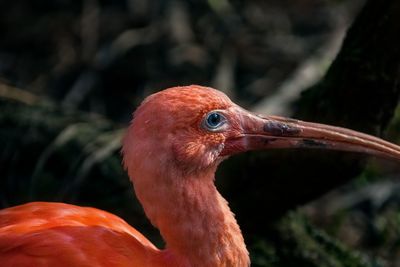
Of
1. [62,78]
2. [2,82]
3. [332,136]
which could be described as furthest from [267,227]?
[62,78]

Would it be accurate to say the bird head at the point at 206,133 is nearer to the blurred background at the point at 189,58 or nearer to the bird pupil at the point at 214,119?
the bird pupil at the point at 214,119

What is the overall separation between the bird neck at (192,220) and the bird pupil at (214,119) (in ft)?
0.73

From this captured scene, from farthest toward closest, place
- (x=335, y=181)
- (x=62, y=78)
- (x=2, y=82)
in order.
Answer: (x=62, y=78) < (x=2, y=82) < (x=335, y=181)

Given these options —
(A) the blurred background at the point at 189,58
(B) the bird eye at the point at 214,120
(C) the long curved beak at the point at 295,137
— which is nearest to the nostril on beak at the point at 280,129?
(C) the long curved beak at the point at 295,137

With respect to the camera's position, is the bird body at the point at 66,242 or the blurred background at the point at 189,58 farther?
the blurred background at the point at 189,58

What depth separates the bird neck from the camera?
4406 millimetres

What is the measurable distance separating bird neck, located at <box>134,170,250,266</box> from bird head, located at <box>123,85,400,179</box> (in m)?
0.09

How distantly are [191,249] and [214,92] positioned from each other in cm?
72

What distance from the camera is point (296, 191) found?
5863mm

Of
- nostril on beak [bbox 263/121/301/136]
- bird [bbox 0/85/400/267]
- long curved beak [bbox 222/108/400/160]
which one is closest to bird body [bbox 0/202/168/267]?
bird [bbox 0/85/400/267]

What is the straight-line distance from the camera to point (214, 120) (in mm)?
4516

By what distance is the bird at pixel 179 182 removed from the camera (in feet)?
14.4

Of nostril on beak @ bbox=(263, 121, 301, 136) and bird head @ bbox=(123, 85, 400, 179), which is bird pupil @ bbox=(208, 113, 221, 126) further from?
nostril on beak @ bbox=(263, 121, 301, 136)

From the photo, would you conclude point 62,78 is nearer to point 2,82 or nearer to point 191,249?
point 2,82
